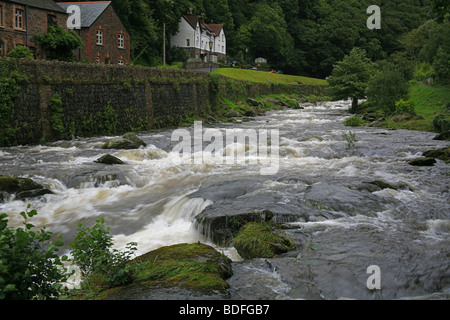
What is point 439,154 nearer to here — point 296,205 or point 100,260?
point 296,205

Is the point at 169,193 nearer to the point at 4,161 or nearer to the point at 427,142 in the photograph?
the point at 4,161

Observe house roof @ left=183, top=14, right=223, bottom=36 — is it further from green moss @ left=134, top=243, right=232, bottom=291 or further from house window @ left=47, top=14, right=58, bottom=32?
green moss @ left=134, top=243, right=232, bottom=291

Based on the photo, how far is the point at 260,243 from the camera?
844 cm

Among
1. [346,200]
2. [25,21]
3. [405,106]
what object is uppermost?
[25,21]

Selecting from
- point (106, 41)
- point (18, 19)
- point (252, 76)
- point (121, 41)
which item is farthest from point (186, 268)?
point (252, 76)

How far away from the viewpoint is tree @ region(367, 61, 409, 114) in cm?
3434

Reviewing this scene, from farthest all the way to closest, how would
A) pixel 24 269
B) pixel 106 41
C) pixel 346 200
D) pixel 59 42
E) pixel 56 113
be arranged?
pixel 106 41
pixel 59 42
pixel 56 113
pixel 346 200
pixel 24 269

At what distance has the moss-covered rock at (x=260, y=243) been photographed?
828 centimetres

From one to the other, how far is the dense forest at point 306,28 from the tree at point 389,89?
41.6m

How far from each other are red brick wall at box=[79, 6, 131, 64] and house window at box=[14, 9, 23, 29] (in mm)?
7550

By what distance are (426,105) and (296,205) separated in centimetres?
2997

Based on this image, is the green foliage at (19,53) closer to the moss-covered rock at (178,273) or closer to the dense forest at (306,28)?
the moss-covered rock at (178,273)

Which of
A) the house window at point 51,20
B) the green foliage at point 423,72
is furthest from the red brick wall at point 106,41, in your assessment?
the green foliage at point 423,72
